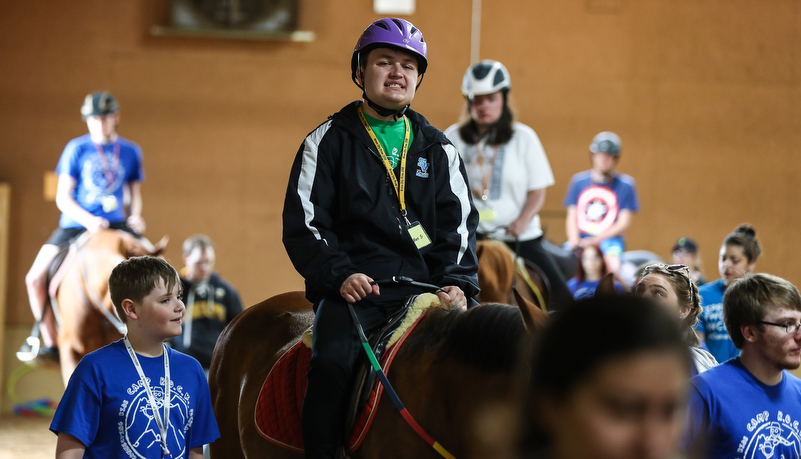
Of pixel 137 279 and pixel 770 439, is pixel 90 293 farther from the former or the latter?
pixel 770 439

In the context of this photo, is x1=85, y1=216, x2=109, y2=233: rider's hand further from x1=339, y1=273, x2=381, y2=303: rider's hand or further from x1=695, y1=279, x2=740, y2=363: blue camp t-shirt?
x1=339, y1=273, x2=381, y2=303: rider's hand

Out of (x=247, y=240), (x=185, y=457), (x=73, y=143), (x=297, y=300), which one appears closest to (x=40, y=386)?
(x=247, y=240)

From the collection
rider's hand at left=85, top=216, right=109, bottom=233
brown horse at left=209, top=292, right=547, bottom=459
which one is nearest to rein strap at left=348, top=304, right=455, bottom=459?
brown horse at left=209, top=292, right=547, bottom=459

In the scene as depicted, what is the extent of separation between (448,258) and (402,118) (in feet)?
1.64

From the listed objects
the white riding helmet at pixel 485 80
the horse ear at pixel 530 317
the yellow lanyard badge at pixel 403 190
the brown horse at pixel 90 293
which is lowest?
the brown horse at pixel 90 293

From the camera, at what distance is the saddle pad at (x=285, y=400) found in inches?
103

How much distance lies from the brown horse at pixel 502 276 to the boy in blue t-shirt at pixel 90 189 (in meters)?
3.57

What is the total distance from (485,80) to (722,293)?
171 cm

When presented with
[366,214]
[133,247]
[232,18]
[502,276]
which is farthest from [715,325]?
[232,18]

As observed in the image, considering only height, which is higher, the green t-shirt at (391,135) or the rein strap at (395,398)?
the green t-shirt at (391,135)

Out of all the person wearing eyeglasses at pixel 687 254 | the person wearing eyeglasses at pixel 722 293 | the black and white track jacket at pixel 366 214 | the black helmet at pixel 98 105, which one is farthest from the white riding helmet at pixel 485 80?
the person wearing eyeglasses at pixel 687 254

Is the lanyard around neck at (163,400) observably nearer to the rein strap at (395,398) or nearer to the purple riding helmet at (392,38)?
the rein strap at (395,398)

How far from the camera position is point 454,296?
244 cm

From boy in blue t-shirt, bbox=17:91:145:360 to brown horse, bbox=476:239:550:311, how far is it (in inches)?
141
